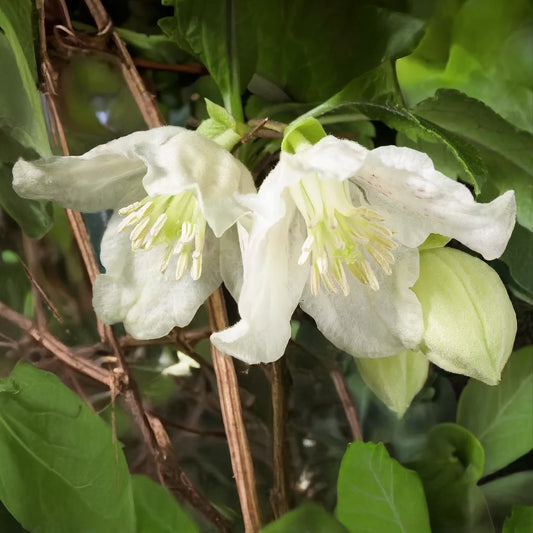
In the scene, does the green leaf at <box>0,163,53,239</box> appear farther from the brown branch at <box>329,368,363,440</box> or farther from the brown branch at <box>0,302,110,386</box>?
the brown branch at <box>329,368,363,440</box>

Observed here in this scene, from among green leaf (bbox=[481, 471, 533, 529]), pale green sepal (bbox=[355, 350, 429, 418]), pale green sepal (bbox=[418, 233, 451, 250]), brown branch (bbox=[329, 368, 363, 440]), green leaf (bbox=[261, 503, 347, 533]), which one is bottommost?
green leaf (bbox=[481, 471, 533, 529])

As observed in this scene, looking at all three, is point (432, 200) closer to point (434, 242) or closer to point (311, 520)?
point (434, 242)

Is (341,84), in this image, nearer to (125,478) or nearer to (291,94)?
(291,94)

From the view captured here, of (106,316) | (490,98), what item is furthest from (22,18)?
(490,98)

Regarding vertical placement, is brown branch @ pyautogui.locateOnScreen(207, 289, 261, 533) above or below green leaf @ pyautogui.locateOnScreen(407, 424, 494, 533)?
above

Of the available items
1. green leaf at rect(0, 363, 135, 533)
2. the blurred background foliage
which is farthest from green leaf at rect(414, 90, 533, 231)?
green leaf at rect(0, 363, 135, 533)

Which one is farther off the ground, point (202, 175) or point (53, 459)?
point (202, 175)

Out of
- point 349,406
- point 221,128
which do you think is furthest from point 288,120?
point 349,406
